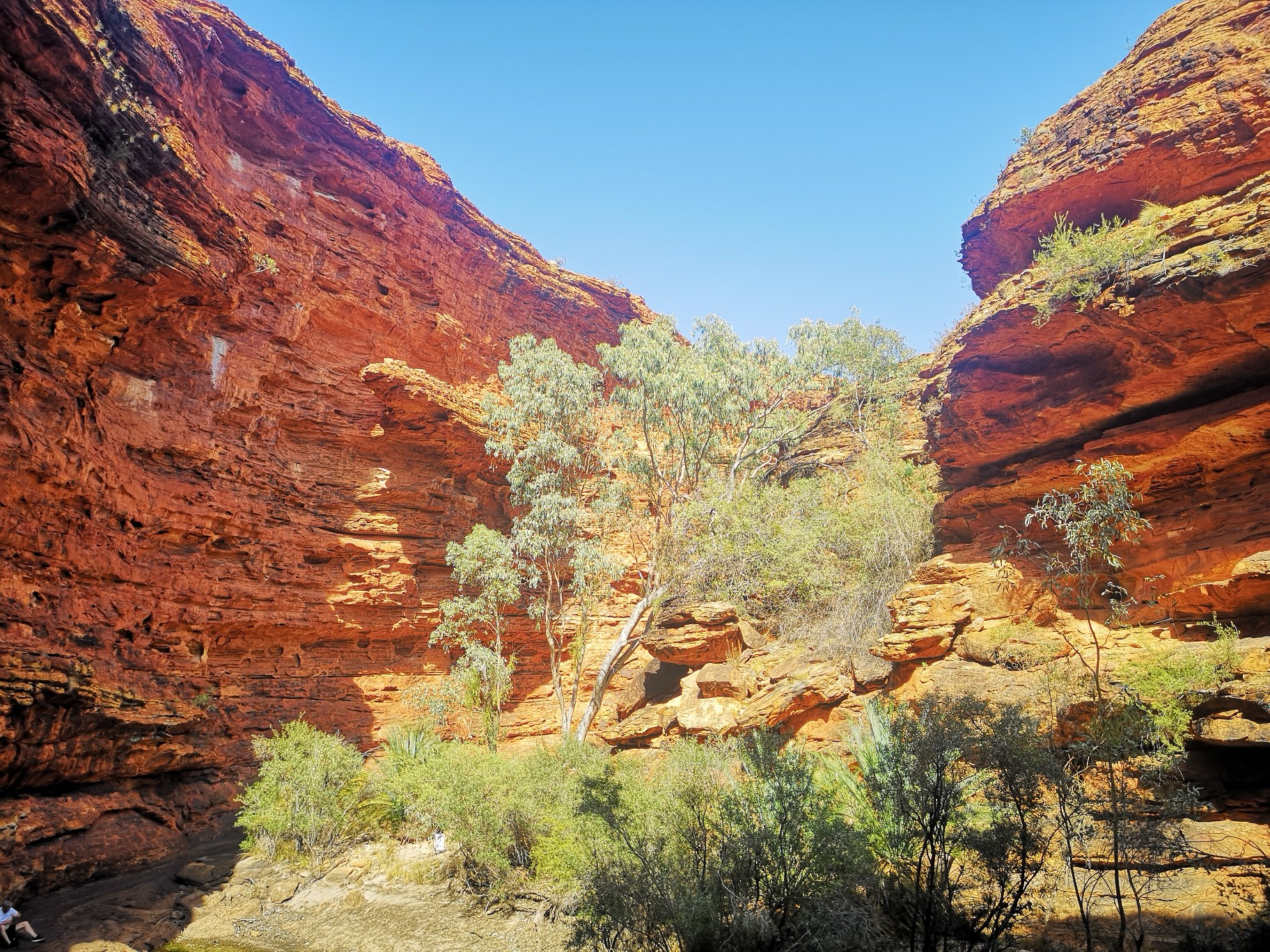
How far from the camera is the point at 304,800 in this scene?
1216cm

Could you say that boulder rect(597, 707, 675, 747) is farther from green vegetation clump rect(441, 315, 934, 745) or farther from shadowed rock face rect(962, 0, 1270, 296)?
shadowed rock face rect(962, 0, 1270, 296)

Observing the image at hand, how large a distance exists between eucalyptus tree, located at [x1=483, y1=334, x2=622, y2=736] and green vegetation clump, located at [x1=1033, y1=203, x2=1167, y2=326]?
461 inches

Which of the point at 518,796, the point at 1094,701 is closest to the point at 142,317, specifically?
Answer: the point at 518,796

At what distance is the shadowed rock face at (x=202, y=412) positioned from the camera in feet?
34.2

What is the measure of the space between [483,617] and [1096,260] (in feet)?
53.6

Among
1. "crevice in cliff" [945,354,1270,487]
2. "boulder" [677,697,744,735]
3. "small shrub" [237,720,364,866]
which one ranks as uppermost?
"crevice in cliff" [945,354,1270,487]

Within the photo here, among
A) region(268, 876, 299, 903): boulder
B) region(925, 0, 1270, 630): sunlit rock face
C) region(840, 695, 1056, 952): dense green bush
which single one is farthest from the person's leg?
region(925, 0, 1270, 630): sunlit rock face

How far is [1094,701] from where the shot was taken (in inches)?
376

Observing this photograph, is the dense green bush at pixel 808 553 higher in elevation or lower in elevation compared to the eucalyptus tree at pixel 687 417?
lower

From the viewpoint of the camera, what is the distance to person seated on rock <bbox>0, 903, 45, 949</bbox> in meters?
8.49

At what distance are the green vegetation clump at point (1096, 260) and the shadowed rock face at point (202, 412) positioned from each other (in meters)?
15.5

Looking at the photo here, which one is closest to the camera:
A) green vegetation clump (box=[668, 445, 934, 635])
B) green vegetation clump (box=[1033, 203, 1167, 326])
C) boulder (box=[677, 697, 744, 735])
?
green vegetation clump (box=[1033, 203, 1167, 326])

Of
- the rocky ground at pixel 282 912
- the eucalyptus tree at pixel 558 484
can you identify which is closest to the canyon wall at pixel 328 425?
the rocky ground at pixel 282 912

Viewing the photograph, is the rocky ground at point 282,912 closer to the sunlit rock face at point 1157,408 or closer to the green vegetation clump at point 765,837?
the green vegetation clump at point 765,837
